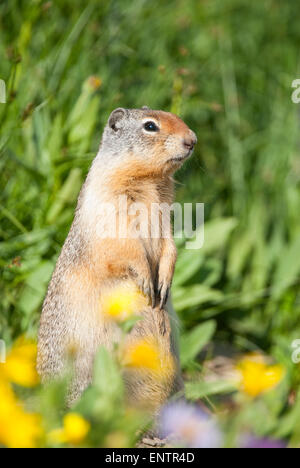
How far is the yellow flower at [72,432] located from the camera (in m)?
1.57

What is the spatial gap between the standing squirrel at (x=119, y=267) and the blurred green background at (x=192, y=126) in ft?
0.94

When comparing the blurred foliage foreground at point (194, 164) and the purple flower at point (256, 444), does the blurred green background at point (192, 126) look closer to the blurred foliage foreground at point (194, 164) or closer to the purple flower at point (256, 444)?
the blurred foliage foreground at point (194, 164)

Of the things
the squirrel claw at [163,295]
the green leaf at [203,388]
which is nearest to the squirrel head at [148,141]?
the squirrel claw at [163,295]

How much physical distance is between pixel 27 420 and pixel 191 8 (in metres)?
5.24

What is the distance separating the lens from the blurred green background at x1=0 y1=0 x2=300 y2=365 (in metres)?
3.72

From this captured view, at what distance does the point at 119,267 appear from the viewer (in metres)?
2.91

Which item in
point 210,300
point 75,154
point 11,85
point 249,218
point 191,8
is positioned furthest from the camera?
point 191,8

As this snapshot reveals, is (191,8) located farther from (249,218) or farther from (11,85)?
(11,85)

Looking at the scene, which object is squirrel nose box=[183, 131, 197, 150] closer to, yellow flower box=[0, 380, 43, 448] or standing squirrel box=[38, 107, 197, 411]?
standing squirrel box=[38, 107, 197, 411]

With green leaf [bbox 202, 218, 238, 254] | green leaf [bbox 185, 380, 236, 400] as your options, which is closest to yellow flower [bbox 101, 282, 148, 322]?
green leaf [bbox 185, 380, 236, 400]

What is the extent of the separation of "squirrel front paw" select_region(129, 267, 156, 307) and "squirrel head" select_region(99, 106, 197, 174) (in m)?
0.47

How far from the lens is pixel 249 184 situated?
208 inches
